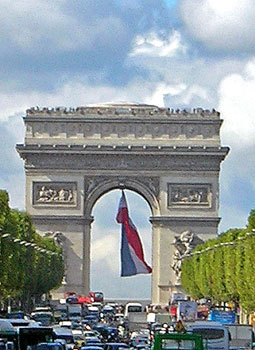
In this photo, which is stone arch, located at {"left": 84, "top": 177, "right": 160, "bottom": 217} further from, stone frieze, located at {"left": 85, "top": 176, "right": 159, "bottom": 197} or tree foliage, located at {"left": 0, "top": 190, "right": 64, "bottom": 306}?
tree foliage, located at {"left": 0, "top": 190, "right": 64, "bottom": 306}

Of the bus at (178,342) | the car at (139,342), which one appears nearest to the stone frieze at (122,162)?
the car at (139,342)

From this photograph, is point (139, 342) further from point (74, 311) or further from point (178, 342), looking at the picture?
point (74, 311)

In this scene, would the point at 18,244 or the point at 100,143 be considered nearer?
the point at 18,244

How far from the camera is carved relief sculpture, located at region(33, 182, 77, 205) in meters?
123

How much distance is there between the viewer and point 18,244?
93.0m

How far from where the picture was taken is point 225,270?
318 ft

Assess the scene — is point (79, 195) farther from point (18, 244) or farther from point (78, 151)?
point (18, 244)

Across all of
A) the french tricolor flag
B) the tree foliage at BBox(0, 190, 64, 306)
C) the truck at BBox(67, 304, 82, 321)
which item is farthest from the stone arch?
the truck at BBox(67, 304, 82, 321)

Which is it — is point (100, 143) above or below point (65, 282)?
above

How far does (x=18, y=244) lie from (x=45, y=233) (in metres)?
30.2

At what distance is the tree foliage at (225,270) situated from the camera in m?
84.1

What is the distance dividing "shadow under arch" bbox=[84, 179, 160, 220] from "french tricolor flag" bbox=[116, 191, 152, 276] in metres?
11.6

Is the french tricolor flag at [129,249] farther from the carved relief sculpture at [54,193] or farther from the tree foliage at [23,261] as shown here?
the tree foliage at [23,261]

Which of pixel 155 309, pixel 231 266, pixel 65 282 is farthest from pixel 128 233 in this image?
pixel 231 266
